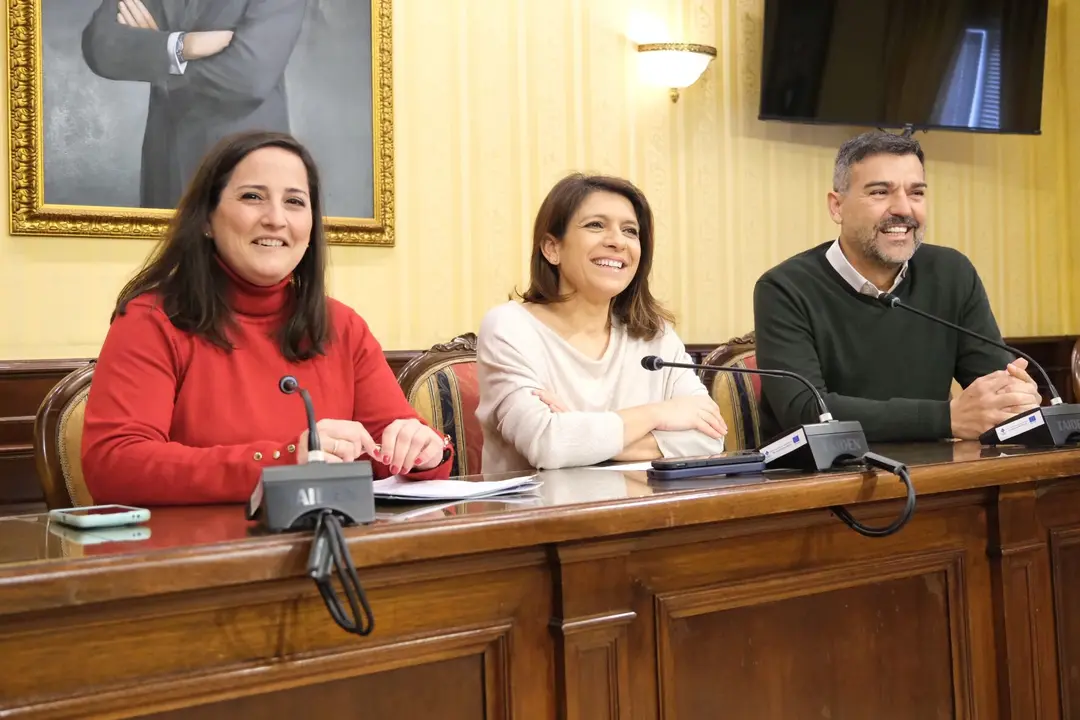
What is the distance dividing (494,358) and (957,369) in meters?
1.17

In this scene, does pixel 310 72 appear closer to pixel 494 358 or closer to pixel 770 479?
pixel 494 358

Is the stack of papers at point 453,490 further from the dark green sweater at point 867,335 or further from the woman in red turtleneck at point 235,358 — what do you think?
the dark green sweater at point 867,335

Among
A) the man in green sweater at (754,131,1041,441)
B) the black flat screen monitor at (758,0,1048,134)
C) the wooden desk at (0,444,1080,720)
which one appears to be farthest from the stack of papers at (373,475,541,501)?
the black flat screen monitor at (758,0,1048,134)

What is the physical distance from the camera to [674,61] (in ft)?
12.1

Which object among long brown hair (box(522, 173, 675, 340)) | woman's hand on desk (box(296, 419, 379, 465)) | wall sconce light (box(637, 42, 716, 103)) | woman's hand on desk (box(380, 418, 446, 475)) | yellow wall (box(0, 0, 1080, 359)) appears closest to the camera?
woman's hand on desk (box(296, 419, 379, 465))

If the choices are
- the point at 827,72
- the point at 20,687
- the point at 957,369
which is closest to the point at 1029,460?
the point at 957,369

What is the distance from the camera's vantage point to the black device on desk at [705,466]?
1518mm

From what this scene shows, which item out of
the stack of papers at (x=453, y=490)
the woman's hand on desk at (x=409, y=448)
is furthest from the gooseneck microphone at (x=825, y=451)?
the woman's hand on desk at (x=409, y=448)

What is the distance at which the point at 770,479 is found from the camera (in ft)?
4.86

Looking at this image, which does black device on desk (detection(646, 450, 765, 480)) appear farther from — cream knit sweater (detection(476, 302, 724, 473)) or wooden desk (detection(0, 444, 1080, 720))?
cream knit sweater (detection(476, 302, 724, 473))

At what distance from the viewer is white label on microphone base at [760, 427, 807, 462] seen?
5.16 ft

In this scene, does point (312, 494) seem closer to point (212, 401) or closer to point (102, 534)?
point (102, 534)

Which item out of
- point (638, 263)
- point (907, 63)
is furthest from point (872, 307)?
point (907, 63)

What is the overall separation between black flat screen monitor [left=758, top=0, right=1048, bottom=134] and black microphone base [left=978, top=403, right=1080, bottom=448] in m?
2.23
